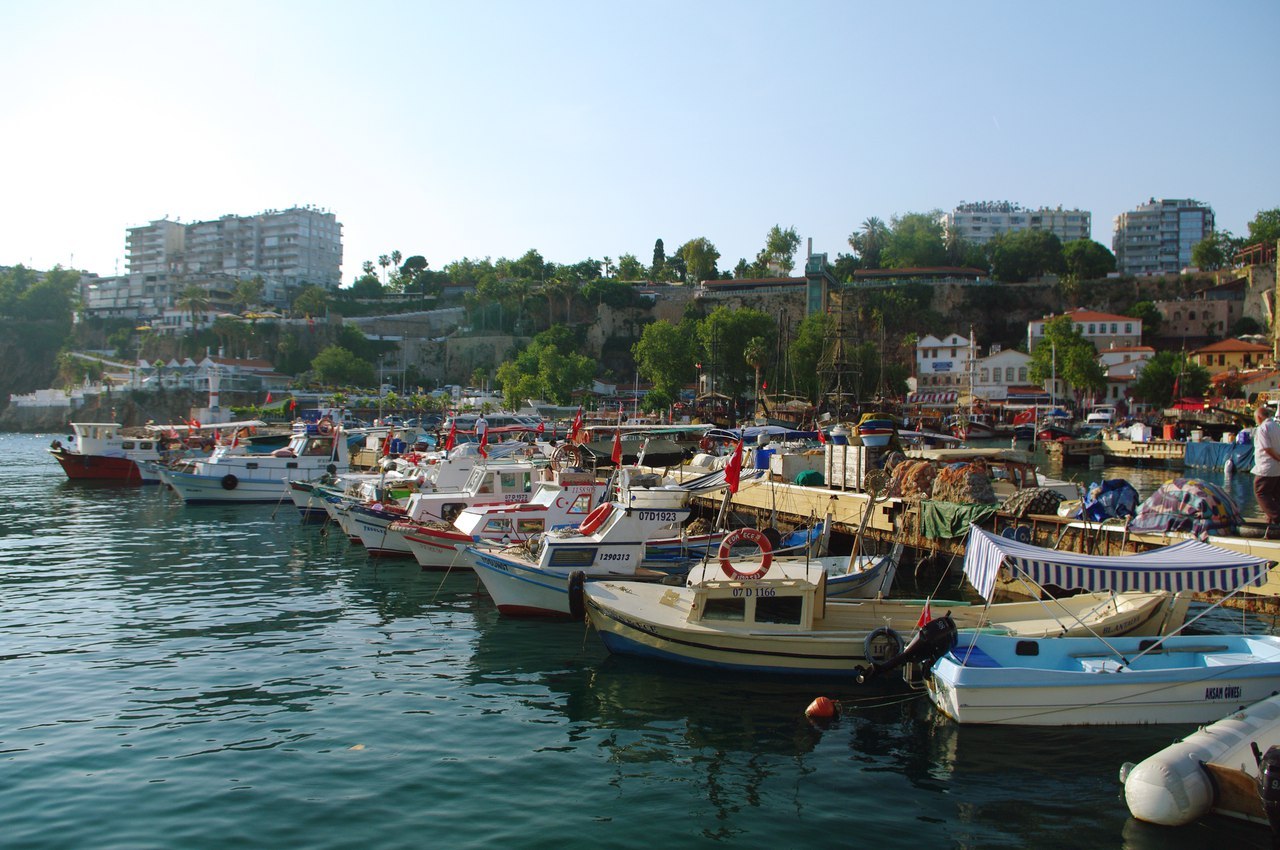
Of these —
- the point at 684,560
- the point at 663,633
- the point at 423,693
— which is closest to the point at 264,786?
the point at 423,693

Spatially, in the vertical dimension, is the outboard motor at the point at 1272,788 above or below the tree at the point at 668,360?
below

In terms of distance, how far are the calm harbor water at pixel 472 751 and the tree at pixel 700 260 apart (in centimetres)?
12037

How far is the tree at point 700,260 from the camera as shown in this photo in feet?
452

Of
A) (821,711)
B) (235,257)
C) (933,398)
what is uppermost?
(235,257)

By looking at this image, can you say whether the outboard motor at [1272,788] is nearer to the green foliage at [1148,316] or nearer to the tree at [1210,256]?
the green foliage at [1148,316]

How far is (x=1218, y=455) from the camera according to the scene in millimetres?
56969

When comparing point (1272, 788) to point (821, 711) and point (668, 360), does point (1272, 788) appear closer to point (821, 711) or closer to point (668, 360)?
point (821, 711)

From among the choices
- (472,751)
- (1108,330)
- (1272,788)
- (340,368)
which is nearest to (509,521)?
(472,751)

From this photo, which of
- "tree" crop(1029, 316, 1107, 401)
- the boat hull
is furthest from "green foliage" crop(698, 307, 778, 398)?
the boat hull

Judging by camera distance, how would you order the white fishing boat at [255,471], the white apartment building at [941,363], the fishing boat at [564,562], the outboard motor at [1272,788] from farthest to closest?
the white apartment building at [941,363]
the white fishing boat at [255,471]
the fishing boat at [564,562]
the outboard motor at [1272,788]

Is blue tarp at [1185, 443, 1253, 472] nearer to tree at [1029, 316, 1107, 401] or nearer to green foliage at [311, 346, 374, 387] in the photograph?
tree at [1029, 316, 1107, 401]

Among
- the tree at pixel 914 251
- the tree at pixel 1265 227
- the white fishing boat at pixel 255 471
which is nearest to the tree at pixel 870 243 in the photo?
the tree at pixel 914 251

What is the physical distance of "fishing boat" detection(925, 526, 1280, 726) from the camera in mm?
13148

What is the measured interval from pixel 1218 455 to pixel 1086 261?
6820 centimetres
